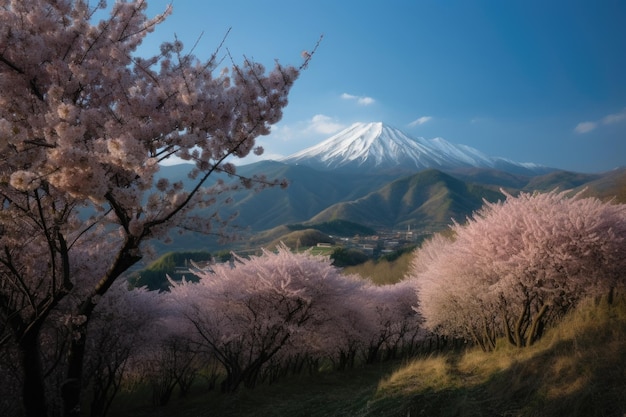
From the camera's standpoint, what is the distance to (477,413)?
22.2ft

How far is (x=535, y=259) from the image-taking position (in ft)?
38.5

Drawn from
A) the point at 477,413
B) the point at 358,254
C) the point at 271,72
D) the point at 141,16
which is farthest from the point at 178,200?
the point at 358,254

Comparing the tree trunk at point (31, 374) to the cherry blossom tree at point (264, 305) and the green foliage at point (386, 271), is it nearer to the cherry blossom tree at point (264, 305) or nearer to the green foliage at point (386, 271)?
the cherry blossom tree at point (264, 305)

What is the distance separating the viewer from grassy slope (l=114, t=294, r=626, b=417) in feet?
20.2

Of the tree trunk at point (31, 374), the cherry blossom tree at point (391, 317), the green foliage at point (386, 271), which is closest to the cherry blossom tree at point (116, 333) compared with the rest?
the tree trunk at point (31, 374)

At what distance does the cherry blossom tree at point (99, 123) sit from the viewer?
16.0 ft

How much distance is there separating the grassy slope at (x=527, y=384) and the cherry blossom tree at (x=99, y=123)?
540cm

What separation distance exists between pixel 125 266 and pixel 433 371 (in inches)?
320

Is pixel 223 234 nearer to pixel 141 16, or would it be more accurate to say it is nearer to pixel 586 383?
pixel 141 16

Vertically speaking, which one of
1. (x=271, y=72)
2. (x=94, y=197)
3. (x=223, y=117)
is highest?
(x=271, y=72)

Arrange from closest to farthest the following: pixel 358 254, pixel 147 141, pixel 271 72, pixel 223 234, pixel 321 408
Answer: pixel 147 141
pixel 271 72
pixel 223 234
pixel 321 408
pixel 358 254

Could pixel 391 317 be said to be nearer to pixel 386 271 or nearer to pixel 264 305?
pixel 264 305

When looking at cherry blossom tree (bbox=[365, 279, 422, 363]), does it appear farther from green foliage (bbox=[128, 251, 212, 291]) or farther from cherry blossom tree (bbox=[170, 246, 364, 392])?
green foliage (bbox=[128, 251, 212, 291])

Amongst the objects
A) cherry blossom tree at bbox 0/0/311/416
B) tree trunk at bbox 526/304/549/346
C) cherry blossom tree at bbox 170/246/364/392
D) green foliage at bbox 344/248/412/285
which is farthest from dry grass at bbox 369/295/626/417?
green foliage at bbox 344/248/412/285
